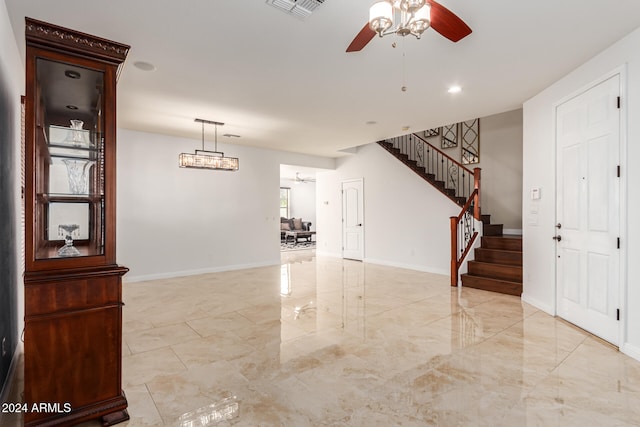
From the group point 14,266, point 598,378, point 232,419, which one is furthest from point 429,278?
point 14,266

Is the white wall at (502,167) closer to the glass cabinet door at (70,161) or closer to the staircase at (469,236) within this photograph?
the staircase at (469,236)

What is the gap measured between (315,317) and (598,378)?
2701 millimetres

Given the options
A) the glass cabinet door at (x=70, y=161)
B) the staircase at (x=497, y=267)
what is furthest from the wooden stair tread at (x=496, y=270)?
the glass cabinet door at (x=70, y=161)

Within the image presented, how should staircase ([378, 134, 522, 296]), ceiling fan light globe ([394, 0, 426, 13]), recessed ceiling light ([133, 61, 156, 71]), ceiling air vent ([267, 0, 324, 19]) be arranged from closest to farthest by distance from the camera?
ceiling fan light globe ([394, 0, 426, 13]) → ceiling air vent ([267, 0, 324, 19]) → recessed ceiling light ([133, 61, 156, 71]) → staircase ([378, 134, 522, 296])

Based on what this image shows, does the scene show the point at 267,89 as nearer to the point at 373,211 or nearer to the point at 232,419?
the point at 232,419

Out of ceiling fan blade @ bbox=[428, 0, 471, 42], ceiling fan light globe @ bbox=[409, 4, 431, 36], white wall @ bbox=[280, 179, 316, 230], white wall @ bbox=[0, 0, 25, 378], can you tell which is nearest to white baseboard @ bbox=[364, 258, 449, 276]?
ceiling fan blade @ bbox=[428, 0, 471, 42]

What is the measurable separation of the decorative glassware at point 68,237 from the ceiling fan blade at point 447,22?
272 cm

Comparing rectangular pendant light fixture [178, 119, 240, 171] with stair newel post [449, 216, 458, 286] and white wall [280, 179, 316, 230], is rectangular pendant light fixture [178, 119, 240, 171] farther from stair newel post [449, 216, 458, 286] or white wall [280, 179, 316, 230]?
white wall [280, 179, 316, 230]

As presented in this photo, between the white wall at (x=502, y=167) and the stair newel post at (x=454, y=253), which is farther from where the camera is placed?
the white wall at (x=502, y=167)

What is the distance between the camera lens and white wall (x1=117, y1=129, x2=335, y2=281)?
6.22 m

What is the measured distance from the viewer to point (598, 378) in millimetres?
2547

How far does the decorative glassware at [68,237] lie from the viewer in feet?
6.73

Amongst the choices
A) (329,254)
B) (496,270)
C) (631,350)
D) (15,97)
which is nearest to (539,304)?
(496,270)

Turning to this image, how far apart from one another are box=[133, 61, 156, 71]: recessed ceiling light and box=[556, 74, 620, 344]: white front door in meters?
4.66
